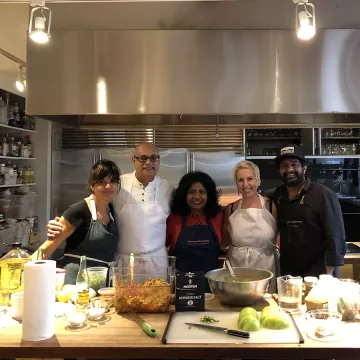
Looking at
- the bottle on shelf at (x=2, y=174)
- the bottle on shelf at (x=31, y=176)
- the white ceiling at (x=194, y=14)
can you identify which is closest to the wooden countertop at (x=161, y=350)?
the white ceiling at (x=194, y=14)

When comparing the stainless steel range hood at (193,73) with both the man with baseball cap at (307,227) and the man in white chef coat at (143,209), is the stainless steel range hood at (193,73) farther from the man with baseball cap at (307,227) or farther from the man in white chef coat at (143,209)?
the man with baseball cap at (307,227)

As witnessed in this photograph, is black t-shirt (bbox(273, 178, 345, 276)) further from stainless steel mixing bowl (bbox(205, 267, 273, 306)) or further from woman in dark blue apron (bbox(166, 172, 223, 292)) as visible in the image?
stainless steel mixing bowl (bbox(205, 267, 273, 306))

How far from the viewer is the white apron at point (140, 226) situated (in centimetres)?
226

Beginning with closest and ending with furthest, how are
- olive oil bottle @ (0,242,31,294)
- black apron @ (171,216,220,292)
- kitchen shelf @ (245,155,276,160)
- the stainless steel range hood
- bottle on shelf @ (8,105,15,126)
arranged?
olive oil bottle @ (0,242,31,294)
the stainless steel range hood
black apron @ (171,216,220,292)
bottle on shelf @ (8,105,15,126)
kitchen shelf @ (245,155,276,160)

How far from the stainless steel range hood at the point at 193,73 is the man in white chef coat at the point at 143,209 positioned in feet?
1.10

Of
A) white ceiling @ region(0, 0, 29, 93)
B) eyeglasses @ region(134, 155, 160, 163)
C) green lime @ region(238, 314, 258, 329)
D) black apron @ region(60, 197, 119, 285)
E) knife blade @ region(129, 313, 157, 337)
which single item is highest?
white ceiling @ region(0, 0, 29, 93)

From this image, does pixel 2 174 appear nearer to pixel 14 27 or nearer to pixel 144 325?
pixel 14 27

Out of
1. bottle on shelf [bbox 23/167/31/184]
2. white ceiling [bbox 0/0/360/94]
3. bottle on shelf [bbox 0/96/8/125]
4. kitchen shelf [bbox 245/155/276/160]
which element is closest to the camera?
white ceiling [bbox 0/0/360/94]

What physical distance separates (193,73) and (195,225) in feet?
2.88

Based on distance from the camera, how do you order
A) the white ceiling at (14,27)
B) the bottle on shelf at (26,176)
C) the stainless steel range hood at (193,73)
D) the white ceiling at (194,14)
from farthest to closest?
the bottle on shelf at (26,176), the white ceiling at (14,27), the white ceiling at (194,14), the stainless steel range hood at (193,73)

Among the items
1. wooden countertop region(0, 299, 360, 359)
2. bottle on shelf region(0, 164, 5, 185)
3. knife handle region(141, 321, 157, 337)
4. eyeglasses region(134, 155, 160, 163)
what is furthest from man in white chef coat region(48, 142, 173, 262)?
bottle on shelf region(0, 164, 5, 185)

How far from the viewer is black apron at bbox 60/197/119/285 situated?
2045 mm

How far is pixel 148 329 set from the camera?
4.53ft

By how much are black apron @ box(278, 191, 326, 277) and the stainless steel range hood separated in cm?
60
